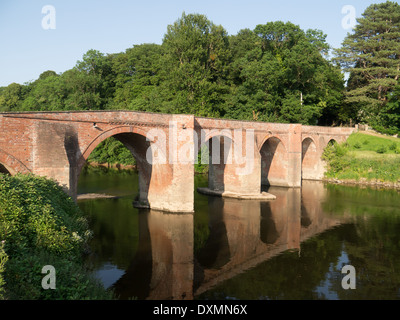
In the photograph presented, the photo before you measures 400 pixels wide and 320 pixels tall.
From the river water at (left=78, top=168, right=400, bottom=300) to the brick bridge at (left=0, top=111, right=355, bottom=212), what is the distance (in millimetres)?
1888

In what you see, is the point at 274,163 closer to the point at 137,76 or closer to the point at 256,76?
the point at 256,76

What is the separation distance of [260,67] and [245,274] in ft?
92.4

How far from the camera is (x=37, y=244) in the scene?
405 inches

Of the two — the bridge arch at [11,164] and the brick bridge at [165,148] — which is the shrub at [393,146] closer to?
the brick bridge at [165,148]

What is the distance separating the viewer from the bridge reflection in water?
1215cm

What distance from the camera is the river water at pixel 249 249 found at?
11.8 meters

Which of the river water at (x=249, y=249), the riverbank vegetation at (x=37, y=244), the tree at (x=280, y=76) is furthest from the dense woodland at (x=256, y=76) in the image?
the riverbank vegetation at (x=37, y=244)

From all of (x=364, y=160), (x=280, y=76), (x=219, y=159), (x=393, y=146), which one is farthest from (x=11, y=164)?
(x=393, y=146)

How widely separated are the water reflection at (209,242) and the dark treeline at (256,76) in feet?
52.3

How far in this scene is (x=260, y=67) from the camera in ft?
121
